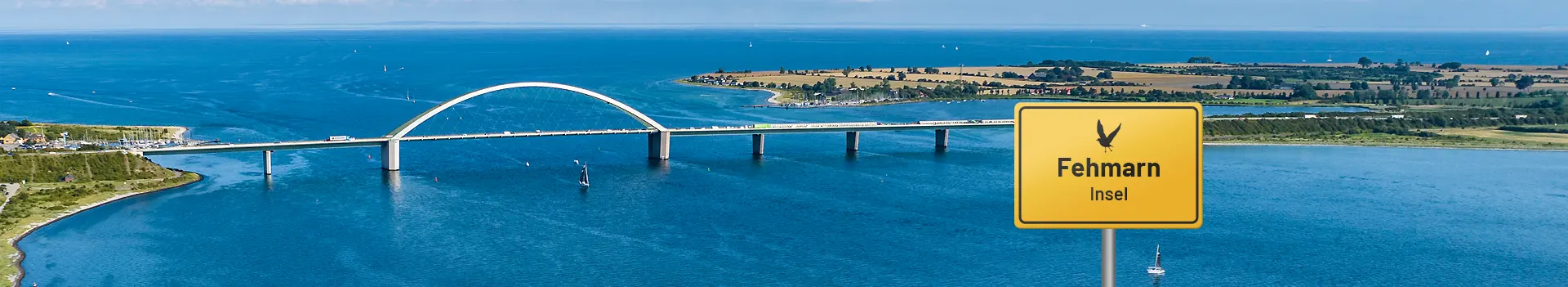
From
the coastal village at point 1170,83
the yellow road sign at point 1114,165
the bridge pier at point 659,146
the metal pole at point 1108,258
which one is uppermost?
the coastal village at point 1170,83

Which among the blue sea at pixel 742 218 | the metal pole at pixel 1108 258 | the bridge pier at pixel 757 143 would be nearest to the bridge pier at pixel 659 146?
the blue sea at pixel 742 218

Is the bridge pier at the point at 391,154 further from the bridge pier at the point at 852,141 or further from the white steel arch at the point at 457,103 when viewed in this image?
the bridge pier at the point at 852,141

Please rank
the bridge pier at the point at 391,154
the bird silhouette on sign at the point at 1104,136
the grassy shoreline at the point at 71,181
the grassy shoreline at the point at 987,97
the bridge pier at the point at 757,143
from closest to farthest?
1. the bird silhouette on sign at the point at 1104,136
2. the grassy shoreline at the point at 71,181
3. the bridge pier at the point at 391,154
4. the bridge pier at the point at 757,143
5. the grassy shoreline at the point at 987,97

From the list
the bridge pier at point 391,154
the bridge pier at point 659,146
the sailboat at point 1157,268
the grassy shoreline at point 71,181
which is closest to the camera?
the sailboat at point 1157,268

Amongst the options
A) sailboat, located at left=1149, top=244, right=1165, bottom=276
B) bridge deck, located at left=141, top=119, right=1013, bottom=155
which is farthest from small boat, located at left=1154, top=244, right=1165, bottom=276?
bridge deck, located at left=141, top=119, right=1013, bottom=155

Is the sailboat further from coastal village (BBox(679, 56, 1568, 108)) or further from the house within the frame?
coastal village (BBox(679, 56, 1568, 108))

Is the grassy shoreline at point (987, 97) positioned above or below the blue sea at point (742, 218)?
above

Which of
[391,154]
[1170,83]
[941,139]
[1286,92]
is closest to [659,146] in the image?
[391,154]

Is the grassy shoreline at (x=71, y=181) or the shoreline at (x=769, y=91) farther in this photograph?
the shoreline at (x=769, y=91)

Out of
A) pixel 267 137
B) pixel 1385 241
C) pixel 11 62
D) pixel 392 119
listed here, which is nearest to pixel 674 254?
pixel 1385 241
